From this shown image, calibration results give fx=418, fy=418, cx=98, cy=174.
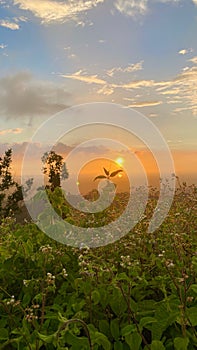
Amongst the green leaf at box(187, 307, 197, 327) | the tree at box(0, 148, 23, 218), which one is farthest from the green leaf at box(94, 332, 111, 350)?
the tree at box(0, 148, 23, 218)

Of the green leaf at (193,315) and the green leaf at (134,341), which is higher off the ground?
the green leaf at (193,315)

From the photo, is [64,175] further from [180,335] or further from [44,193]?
[180,335]

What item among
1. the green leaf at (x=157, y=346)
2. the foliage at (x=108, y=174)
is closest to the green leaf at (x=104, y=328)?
the green leaf at (x=157, y=346)

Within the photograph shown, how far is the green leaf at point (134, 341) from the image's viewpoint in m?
2.66

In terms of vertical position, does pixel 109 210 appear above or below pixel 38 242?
above

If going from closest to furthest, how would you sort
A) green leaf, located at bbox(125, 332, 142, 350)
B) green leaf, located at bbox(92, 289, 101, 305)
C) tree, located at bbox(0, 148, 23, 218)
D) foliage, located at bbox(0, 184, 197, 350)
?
green leaf, located at bbox(125, 332, 142, 350) < foliage, located at bbox(0, 184, 197, 350) < green leaf, located at bbox(92, 289, 101, 305) < tree, located at bbox(0, 148, 23, 218)

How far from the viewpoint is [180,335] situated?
291cm

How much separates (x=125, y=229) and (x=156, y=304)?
75.8 inches

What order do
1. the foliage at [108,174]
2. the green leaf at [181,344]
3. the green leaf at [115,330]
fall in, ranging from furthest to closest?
the foliage at [108,174]
the green leaf at [115,330]
the green leaf at [181,344]

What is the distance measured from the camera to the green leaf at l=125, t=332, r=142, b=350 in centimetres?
266

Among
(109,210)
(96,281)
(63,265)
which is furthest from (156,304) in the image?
(109,210)

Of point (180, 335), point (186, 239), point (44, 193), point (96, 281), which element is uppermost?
point (44, 193)

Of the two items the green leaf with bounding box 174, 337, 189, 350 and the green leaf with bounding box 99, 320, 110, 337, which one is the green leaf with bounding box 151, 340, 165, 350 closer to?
the green leaf with bounding box 174, 337, 189, 350

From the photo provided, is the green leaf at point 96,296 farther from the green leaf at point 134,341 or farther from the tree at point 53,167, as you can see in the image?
the tree at point 53,167
